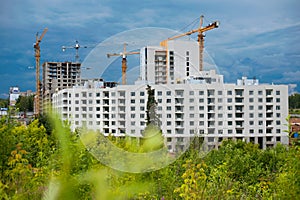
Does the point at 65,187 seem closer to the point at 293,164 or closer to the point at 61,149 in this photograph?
the point at 61,149

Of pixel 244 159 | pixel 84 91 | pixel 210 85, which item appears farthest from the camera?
pixel 210 85

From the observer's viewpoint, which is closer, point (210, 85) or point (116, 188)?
point (116, 188)

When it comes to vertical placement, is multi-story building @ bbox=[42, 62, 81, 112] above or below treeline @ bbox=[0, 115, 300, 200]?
above

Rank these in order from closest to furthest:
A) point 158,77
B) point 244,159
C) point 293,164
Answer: point 293,164
point 158,77
point 244,159

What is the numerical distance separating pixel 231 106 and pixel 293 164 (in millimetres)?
25260

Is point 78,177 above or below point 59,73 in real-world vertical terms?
below

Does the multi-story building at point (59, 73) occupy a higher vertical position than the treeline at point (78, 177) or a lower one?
higher

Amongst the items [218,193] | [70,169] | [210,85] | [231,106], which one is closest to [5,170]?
[70,169]

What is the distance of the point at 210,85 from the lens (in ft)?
79.6

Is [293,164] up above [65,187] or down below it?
below

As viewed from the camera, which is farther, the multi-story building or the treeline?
the multi-story building

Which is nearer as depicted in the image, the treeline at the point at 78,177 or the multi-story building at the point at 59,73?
the treeline at the point at 78,177

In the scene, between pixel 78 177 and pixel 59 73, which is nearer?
pixel 78 177

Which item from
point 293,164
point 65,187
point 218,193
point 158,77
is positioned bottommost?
point 218,193
